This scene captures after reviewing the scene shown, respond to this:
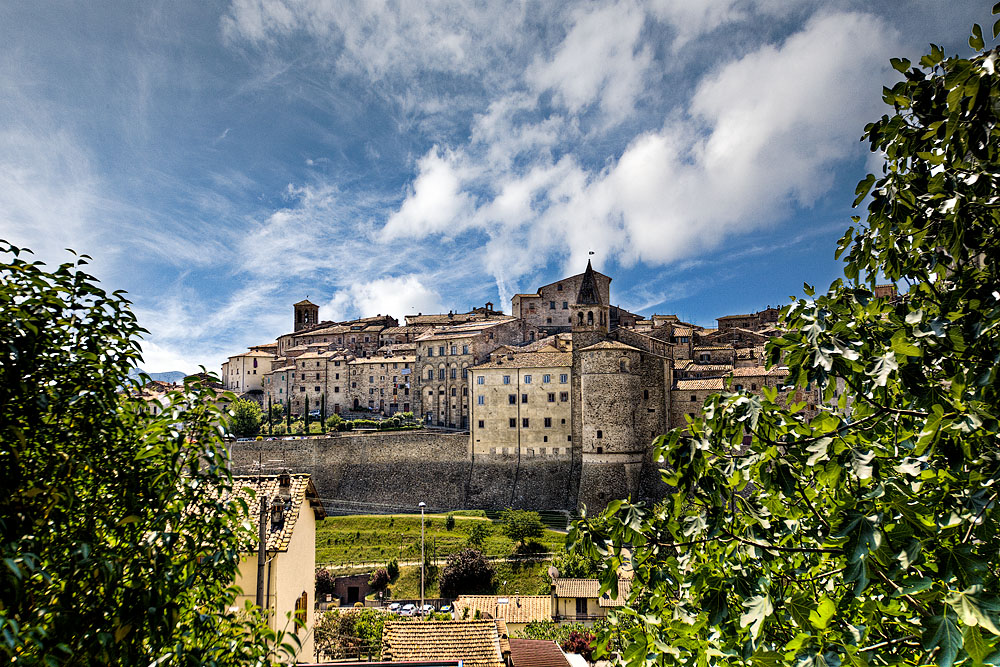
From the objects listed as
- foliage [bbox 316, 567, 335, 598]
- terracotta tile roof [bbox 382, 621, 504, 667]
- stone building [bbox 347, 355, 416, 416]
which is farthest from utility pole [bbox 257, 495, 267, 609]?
stone building [bbox 347, 355, 416, 416]

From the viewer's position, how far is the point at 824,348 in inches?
114

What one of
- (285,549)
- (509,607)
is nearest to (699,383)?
(509,607)

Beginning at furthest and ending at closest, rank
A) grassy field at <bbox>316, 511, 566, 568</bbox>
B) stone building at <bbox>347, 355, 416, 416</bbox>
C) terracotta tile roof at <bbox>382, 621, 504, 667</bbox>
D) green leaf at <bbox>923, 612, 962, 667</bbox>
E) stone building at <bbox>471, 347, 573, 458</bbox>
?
stone building at <bbox>347, 355, 416, 416</bbox>, stone building at <bbox>471, 347, 573, 458</bbox>, grassy field at <bbox>316, 511, 566, 568</bbox>, terracotta tile roof at <bbox>382, 621, 504, 667</bbox>, green leaf at <bbox>923, 612, 962, 667</bbox>

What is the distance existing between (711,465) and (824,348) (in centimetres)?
83

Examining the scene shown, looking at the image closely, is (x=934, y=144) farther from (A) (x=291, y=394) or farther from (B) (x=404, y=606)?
(A) (x=291, y=394)

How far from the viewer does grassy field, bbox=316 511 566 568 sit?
3906cm

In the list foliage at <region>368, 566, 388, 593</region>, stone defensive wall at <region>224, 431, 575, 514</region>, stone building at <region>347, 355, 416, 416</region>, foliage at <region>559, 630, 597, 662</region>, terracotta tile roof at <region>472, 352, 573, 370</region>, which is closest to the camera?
foliage at <region>559, 630, 597, 662</region>

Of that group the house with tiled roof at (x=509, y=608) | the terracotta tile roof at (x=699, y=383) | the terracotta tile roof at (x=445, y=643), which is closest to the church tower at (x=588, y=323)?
the terracotta tile roof at (x=699, y=383)

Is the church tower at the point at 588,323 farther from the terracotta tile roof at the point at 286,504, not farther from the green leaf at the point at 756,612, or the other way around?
the green leaf at the point at 756,612

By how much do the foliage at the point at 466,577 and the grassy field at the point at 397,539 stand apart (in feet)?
9.98

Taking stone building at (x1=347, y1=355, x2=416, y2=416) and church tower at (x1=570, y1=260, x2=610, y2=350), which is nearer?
church tower at (x1=570, y1=260, x2=610, y2=350)

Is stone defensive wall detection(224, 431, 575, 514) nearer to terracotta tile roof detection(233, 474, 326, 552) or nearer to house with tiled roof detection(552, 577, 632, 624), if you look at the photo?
house with tiled roof detection(552, 577, 632, 624)

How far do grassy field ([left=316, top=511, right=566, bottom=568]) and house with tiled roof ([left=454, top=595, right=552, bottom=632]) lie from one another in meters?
5.68

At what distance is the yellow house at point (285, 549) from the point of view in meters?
12.1
